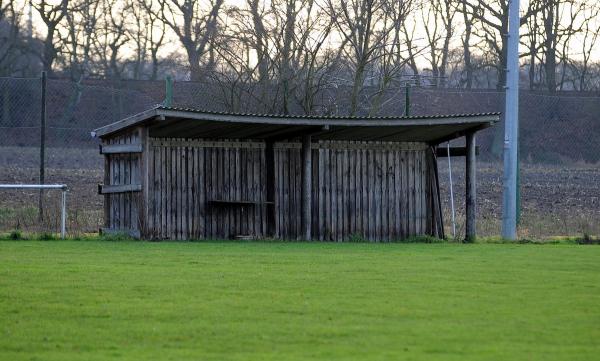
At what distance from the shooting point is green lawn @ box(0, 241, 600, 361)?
350 inches

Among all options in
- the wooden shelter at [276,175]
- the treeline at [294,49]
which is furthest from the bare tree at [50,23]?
the wooden shelter at [276,175]

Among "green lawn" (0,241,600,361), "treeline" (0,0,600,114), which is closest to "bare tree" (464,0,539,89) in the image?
"treeline" (0,0,600,114)

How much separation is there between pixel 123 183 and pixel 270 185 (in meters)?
2.85

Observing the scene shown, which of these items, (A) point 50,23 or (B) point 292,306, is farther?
(A) point 50,23

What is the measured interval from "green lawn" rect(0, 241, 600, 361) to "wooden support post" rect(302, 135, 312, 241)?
5.26m

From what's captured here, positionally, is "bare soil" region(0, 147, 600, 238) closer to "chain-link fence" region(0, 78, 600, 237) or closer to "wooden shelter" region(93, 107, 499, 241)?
"chain-link fence" region(0, 78, 600, 237)

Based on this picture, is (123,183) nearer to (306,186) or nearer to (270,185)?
(270,185)

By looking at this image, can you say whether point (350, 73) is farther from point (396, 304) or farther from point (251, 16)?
point (396, 304)

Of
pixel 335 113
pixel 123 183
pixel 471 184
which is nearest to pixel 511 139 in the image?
pixel 471 184

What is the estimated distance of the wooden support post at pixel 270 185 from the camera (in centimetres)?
2373

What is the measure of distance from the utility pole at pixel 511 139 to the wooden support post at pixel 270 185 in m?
4.84

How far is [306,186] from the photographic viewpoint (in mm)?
23562

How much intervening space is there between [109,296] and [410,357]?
4338mm

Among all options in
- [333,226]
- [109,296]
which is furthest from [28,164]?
[109,296]
